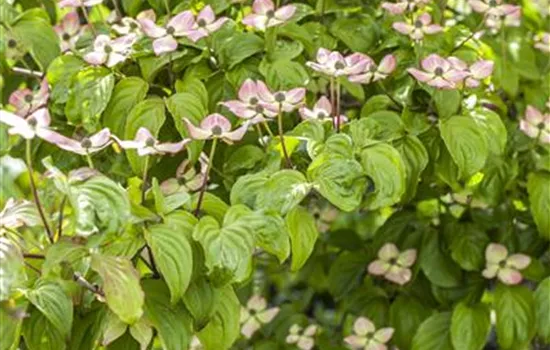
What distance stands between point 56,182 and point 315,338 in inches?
30.6

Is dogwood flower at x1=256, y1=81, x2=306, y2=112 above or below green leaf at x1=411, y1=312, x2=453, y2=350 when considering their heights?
above

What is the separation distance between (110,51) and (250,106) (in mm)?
213

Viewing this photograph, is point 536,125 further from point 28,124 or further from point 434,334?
point 28,124

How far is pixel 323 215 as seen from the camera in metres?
1.83

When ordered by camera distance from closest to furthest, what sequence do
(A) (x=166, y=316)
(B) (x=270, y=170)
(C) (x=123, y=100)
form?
(A) (x=166, y=316) → (B) (x=270, y=170) → (C) (x=123, y=100)

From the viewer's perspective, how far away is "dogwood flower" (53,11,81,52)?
5.13 feet

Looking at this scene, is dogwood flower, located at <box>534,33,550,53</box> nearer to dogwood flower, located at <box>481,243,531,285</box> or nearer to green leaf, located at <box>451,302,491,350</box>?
dogwood flower, located at <box>481,243,531,285</box>

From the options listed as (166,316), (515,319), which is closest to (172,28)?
(166,316)

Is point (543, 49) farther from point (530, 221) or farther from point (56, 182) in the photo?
point (56, 182)

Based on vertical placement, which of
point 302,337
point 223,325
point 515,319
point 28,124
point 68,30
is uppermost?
point 28,124

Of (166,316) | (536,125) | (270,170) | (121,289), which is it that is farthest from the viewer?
(536,125)

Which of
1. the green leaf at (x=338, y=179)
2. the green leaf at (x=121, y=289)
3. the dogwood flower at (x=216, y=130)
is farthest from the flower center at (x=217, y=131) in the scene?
the green leaf at (x=121, y=289)

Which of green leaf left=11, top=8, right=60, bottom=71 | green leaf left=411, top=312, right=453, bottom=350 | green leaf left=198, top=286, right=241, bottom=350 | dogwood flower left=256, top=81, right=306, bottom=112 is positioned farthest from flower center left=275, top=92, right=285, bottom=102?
green leaf left=411, top=312, right=453, bottom=350

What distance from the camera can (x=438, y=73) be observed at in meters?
1.35
